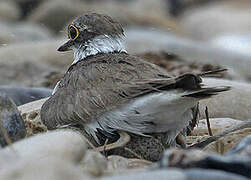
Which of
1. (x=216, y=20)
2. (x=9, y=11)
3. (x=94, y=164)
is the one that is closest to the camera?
(x=94, y=164)

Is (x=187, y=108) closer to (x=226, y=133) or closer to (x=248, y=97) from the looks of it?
(x=226, y=133)

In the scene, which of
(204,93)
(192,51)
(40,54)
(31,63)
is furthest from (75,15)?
(204,93)

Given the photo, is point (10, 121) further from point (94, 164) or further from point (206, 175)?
point (206, 175)

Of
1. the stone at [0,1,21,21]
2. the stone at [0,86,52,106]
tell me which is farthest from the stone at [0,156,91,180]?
the stone at [0,1,21,21]

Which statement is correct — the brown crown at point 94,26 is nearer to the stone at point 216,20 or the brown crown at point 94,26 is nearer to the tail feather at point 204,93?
the tail feather at point 204,93

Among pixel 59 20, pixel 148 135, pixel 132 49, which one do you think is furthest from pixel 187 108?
pixel 59 20

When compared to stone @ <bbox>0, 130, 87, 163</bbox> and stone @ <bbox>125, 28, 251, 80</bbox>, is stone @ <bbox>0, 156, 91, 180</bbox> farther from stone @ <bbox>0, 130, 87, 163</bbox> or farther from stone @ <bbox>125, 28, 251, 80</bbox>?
stone @ <bbox>125, 28, 251, 80</bbox>

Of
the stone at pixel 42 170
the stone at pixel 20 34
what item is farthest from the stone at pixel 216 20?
the stone at pixel 42 170
